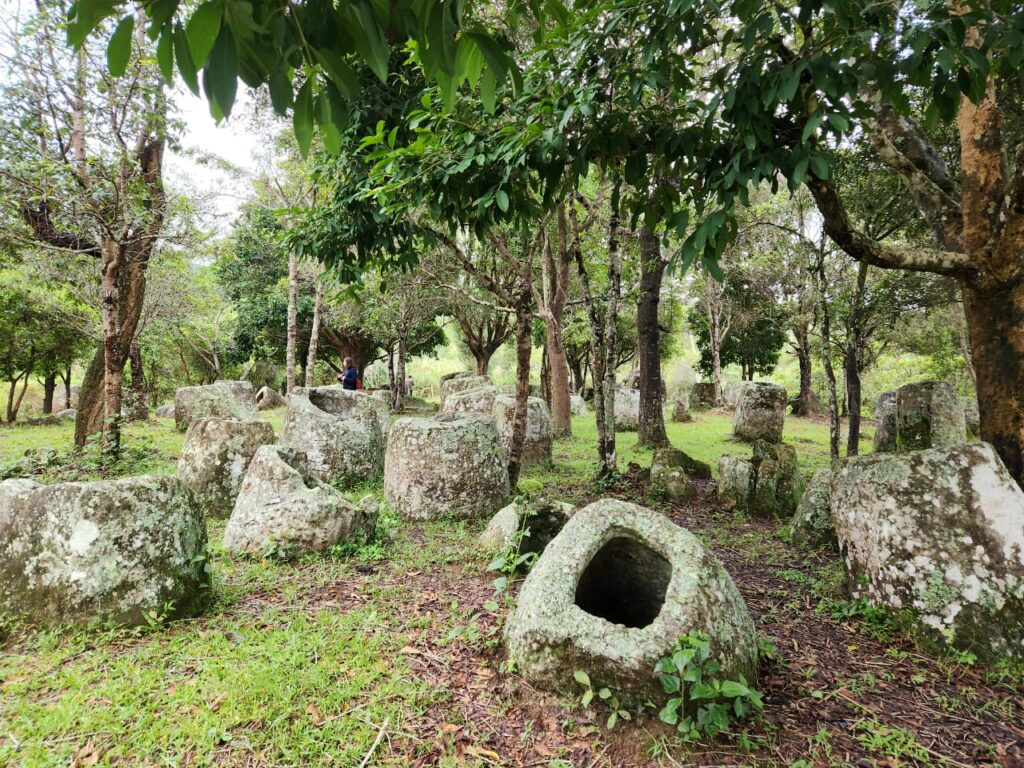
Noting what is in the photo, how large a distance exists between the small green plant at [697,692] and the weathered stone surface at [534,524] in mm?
2042

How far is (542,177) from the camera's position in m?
3.32

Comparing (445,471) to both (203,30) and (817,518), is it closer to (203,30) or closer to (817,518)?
(817,518)

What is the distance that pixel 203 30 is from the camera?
3.44 ft

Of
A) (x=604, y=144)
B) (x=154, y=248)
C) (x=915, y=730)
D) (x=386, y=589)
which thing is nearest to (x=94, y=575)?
(x=386, y=589)

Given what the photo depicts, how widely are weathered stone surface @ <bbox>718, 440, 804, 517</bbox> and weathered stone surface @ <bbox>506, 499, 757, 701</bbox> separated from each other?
3.76 m

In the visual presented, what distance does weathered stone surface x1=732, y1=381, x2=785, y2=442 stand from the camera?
12688 millimetres

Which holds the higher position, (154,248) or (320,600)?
(154,248)

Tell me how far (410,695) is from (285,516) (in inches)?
97.4

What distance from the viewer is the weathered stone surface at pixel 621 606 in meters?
2.42

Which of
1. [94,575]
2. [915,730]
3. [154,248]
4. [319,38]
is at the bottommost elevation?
[915,730]

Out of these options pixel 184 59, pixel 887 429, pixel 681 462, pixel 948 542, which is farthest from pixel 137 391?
pixel 887 429

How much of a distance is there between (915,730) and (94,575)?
458cm

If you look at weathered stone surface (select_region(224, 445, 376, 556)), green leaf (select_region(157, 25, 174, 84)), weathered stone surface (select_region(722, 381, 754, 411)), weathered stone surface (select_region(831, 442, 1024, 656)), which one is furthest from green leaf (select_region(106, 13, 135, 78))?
weathered stone surface (select_region(722, 381, 754, 411))

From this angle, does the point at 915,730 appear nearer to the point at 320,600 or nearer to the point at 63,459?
the point at 320,600
